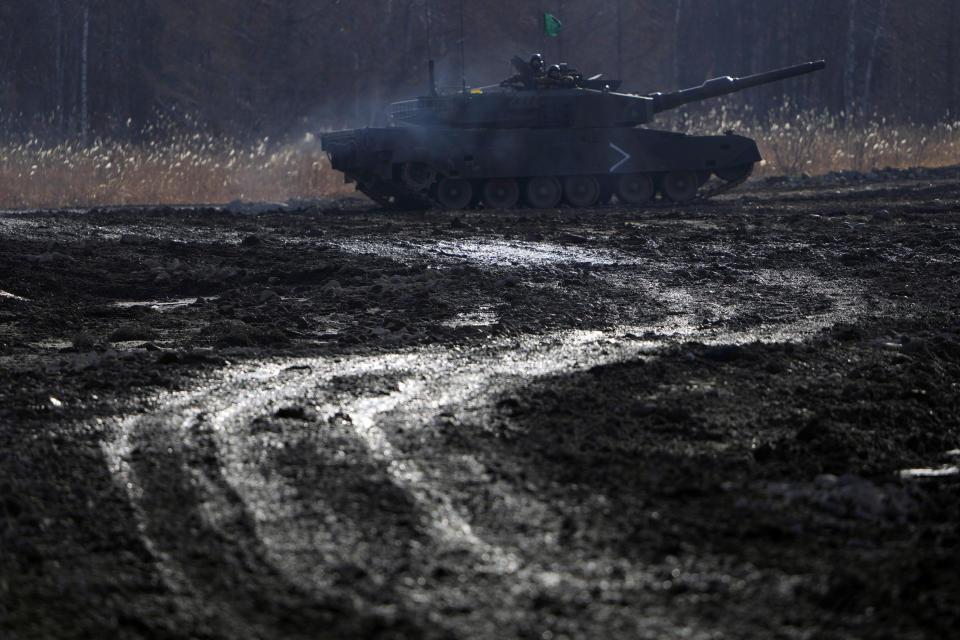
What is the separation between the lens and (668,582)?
2953 millimetres

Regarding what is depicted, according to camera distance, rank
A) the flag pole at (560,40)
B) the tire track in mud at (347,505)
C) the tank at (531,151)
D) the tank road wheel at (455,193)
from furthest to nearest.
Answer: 1. the flag pole at (560,40)
2. the tank road wheel at (455,193)
3. the tank at (531,151)
4. the tire track in mud at (347,505)

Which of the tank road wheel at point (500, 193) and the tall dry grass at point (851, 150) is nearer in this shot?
the tank road wheel at point (500, 193)

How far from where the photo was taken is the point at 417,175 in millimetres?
17969

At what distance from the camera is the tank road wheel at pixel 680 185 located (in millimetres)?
19609

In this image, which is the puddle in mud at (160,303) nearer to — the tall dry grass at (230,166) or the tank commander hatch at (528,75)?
the tall dry grass at (230,166)

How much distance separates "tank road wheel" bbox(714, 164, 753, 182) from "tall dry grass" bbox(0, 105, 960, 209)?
20.6 ft

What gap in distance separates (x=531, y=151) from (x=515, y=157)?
30cm

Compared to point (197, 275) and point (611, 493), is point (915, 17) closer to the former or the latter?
point (197, 275)

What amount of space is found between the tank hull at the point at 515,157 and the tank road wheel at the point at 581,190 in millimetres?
28

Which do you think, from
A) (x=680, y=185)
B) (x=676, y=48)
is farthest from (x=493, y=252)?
(x=676, y=48)

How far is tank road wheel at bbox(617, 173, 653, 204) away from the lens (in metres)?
19.4

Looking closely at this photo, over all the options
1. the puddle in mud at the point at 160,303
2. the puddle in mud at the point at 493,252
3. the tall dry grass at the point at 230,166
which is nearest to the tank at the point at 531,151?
the tall dry grass at the point at 230,166

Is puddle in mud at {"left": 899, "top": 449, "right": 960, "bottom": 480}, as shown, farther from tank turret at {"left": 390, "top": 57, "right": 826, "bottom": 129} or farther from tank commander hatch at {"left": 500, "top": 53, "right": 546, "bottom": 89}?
tank commander hatch at {"left": 500, "top": 53, "right": 546, "bottom": 89}

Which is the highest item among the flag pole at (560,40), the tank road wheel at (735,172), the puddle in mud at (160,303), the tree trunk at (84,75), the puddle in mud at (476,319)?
the flag pole at (560,40)
